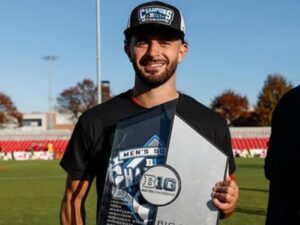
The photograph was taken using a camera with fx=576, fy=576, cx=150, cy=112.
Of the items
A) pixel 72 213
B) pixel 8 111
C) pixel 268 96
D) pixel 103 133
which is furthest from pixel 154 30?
pixel 8 111

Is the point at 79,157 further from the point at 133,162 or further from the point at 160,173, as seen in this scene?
the point at 160,173

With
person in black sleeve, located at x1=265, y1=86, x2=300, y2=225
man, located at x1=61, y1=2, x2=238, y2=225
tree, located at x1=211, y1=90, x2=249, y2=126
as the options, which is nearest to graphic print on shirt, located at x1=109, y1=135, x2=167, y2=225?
man, located at x1=61, y1=2, x2=238, y2=225

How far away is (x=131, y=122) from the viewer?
294cm

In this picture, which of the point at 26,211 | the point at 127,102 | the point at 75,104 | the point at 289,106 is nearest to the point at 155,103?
the point at 127,102

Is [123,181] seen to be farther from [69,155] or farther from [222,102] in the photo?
[222,102]

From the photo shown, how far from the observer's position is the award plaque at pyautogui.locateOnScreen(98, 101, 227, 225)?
2.71 meters

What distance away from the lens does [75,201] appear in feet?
10.3

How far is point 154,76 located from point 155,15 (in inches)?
12.7

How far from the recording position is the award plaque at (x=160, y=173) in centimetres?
271

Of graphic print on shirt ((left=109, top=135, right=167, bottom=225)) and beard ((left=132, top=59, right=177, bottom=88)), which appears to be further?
beard ((left=132, top=59, right=177, bottom=88))

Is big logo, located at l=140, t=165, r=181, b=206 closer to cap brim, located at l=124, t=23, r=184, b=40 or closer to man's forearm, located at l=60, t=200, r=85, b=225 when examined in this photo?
man's forearm, located at l=60, t=200, r=85, b=225

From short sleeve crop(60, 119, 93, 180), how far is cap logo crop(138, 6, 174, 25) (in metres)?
0.67

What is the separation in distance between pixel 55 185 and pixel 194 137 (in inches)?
677

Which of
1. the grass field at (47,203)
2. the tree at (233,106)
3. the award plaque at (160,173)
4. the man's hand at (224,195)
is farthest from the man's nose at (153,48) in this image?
the tree at (233,106)
